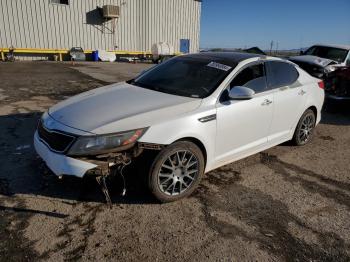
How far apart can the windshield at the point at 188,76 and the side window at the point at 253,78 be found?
0.52ft

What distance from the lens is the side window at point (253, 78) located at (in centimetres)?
394

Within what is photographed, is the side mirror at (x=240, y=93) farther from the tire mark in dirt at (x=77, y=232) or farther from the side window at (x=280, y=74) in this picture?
the tire mark in dirt at (x=77, y=232)

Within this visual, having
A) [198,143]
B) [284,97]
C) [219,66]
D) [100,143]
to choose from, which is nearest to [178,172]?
[198,143]

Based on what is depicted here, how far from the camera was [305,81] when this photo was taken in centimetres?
500

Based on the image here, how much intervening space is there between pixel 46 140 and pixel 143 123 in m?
1.07

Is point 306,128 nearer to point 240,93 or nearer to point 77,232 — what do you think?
point 240,93

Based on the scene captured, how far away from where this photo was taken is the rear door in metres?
4.37

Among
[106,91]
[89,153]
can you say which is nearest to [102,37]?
[106,91]

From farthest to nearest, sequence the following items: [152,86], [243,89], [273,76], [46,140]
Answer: [273,76] → [152,86] → [243,89] → [46,140]

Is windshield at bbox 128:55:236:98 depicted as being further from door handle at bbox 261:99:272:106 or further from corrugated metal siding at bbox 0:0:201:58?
corrugated metal siding at bbox 0:0:201:58

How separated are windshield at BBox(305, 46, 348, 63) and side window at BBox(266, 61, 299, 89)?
7436mm

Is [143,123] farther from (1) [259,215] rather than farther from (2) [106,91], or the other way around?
(1) [259,215]

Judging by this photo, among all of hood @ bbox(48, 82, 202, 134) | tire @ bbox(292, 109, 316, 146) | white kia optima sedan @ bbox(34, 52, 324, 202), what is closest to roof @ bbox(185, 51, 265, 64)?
white kia optima sedan @ bbox(34, 52, 324, 202)

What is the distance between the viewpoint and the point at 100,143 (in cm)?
295
